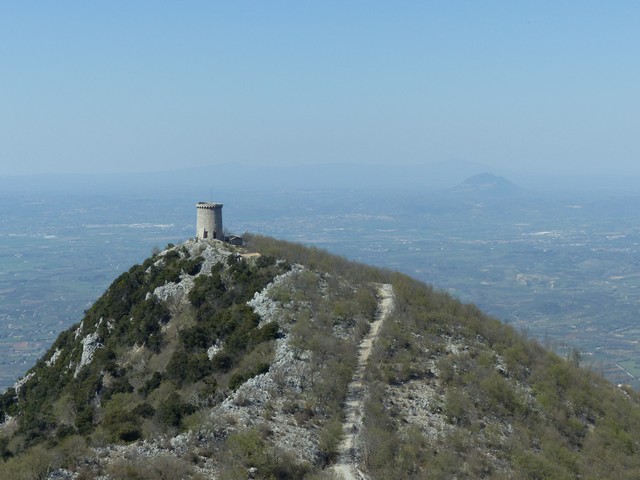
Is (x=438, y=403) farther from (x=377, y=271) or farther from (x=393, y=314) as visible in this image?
(x=377, y=271)

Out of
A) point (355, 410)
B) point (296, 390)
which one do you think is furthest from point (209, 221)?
point (355, 410)

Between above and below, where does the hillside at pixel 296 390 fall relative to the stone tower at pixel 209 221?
below

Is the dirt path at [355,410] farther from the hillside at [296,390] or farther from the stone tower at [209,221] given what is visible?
the stone tower at [209,221]

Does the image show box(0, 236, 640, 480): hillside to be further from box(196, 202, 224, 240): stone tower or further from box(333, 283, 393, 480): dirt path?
box(196, 202, 224, 240): stone tower

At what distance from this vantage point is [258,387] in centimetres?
2980

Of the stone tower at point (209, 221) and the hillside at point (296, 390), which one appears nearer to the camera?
the hillside at point (296, 390)

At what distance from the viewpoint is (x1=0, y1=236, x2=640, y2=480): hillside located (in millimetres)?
25250

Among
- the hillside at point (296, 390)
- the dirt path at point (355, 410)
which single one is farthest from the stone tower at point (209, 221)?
the dirt path at point (355, 410)

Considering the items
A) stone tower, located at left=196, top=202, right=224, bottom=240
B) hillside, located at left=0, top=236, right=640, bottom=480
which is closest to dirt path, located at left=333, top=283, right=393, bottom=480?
hillside, located at left=0, top=236, right=640, bottom=480

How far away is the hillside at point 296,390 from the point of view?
25.2 metres

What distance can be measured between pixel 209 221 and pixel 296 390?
78.1 feet

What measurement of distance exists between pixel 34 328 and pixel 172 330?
8453 centimetres

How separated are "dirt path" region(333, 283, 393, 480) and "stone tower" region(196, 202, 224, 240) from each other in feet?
49.3

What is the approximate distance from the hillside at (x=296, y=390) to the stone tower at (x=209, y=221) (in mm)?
2415
